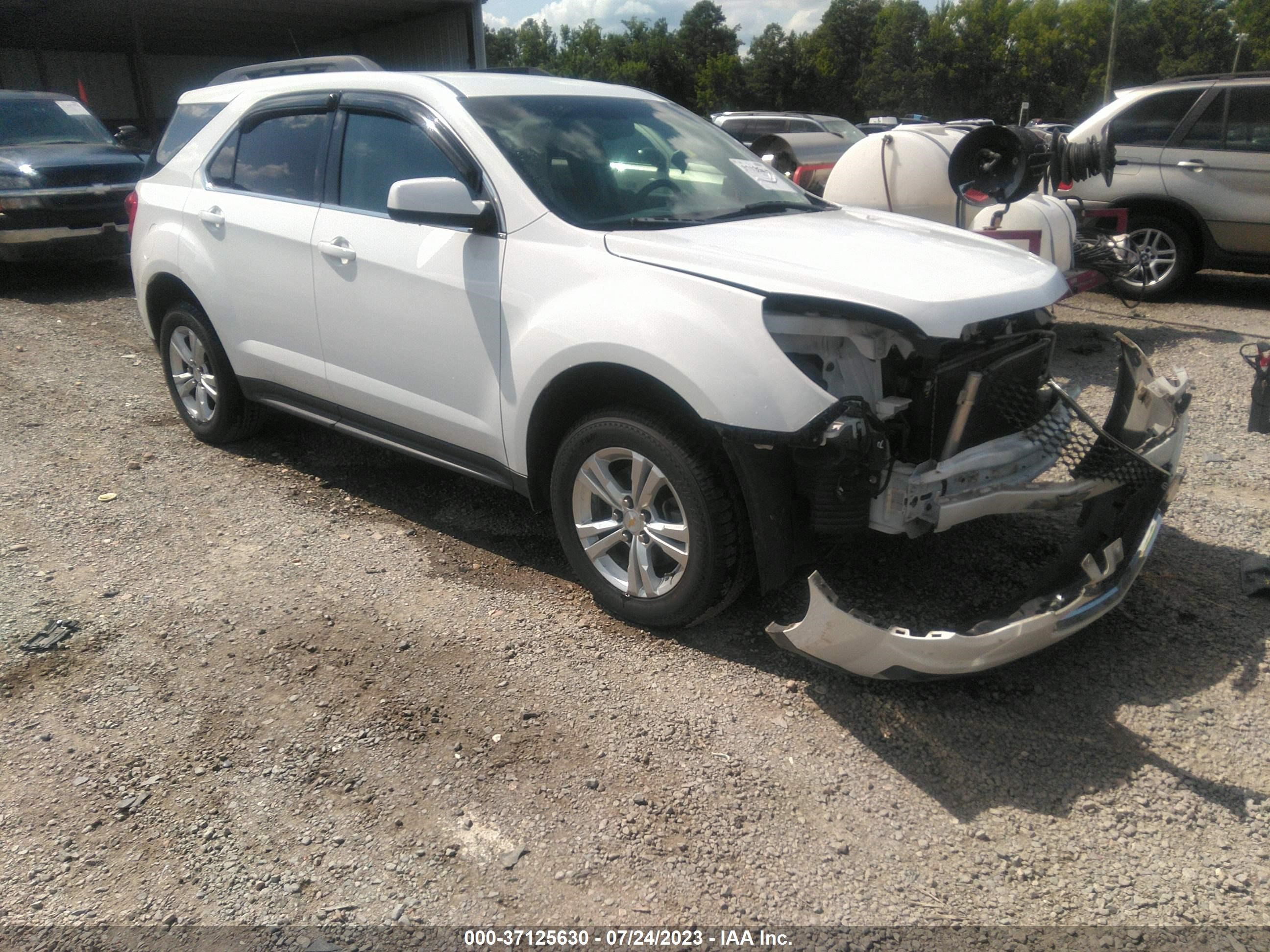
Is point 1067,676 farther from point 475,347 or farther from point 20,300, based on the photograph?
point 20,300

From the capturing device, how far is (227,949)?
7.70 feet

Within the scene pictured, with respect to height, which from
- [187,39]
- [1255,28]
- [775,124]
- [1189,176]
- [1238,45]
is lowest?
[1189,176]

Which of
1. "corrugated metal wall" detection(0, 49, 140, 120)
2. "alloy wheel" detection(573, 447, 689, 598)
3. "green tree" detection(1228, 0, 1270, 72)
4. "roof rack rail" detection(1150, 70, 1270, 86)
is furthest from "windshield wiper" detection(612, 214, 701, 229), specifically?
"green tree" detection(1228, 0, 1270, 72)

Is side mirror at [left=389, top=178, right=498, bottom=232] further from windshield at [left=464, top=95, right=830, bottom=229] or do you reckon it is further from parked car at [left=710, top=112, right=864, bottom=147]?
parked car at [left=710, top=112, right=864, bottom=147]

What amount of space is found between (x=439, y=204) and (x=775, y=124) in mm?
18593

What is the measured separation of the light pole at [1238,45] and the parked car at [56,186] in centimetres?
6333

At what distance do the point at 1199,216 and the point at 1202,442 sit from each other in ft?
13.4

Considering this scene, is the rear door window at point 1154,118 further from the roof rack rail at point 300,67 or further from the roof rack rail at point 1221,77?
the roof rack rail at point 300,67

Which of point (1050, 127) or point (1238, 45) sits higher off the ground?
point (1238, 45)

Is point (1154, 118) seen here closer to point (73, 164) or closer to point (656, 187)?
point (656, 187)

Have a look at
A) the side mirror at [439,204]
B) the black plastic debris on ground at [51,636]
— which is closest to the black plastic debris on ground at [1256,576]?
the side mirror at [439,204]

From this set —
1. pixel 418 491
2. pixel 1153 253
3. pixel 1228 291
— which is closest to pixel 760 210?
pixel 418 491

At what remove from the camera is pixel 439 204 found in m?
3.54

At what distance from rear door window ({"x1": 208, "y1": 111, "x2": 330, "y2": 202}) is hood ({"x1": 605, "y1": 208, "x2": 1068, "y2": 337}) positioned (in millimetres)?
1789
